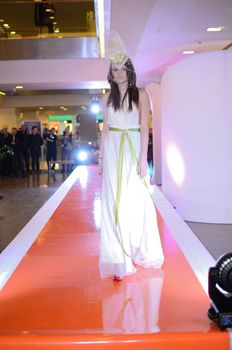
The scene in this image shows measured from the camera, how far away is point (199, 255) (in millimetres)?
3648

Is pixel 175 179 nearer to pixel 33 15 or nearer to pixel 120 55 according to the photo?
pixel 120 55

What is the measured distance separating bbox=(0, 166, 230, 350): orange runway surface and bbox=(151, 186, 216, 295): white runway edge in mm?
67

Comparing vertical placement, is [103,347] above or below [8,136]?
below

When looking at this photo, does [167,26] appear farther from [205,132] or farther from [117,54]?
[117,54]

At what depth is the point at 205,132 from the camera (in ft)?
18.7

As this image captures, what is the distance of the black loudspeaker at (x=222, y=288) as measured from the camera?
87.8 inches

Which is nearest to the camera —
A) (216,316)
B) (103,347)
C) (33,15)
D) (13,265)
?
(103,347)

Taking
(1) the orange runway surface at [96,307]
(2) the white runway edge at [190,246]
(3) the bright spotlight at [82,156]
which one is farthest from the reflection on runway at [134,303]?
(3) the bright spotlight at [82,156]

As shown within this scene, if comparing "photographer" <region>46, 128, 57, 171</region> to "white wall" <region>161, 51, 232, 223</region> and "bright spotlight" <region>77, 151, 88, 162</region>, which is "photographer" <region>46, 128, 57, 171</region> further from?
"white wall" <region>161, 51, 232, 223</region>

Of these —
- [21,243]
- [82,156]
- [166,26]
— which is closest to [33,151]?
[82,156]

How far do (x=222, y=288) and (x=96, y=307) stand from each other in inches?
30.2

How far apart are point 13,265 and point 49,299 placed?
83 centimetres

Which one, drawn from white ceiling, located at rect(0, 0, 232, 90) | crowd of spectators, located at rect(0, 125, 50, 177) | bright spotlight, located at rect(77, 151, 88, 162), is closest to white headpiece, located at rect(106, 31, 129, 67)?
white ceiling, located at rect(0, 0, 232, 90)

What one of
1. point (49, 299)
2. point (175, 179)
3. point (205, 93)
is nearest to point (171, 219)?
point (175, 179)
